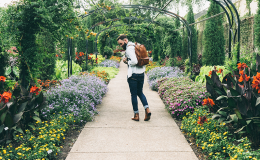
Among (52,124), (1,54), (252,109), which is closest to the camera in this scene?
(252,109)

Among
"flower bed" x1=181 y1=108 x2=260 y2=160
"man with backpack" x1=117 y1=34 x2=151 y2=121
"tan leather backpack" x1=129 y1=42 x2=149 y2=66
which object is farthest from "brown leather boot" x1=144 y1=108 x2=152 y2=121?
"tan leather backpack" x1=129 y1=42 x2=149 y2=66

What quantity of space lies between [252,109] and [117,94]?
4.28 meters

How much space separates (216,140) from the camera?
2787mm

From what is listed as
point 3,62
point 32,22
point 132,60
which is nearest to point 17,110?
point 3,62

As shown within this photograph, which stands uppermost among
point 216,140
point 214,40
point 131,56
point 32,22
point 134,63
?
point 214,40

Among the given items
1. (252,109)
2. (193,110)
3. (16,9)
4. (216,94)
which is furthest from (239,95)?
(16,9)

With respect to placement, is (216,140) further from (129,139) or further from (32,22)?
(32,22)

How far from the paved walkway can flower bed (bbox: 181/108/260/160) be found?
191 millimetres

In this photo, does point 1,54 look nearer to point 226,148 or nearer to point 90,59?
point 226,148

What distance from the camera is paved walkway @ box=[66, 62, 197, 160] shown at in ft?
9.11

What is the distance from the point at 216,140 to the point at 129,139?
1216 millimetres

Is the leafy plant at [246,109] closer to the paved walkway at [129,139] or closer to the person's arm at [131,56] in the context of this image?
the paved walkway at [129,139]

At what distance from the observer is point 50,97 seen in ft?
Result: 14.0

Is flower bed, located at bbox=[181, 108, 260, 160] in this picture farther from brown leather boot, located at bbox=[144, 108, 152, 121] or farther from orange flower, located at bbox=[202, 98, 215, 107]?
brown leather boot, located at bbox=[144, 108, 152, 121]
